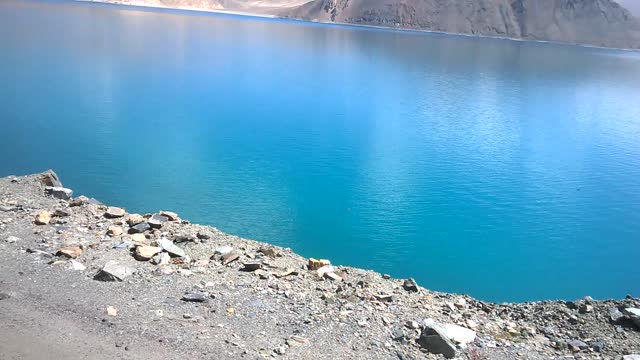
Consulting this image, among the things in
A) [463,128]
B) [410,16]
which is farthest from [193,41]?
[410,16]

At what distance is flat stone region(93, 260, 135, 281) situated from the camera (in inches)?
230

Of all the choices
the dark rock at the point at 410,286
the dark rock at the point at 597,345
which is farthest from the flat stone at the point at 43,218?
the dark rock at the point at 597,345

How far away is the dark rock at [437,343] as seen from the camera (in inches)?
201

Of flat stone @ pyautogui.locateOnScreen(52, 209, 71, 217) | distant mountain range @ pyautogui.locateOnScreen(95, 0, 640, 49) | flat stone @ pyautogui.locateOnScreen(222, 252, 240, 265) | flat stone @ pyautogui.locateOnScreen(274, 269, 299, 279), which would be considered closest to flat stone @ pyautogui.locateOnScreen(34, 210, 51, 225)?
flat stone @ pyautogui.locateOnScreen(52, 209, 71, 217)

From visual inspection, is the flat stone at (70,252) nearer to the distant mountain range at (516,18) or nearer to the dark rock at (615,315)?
the dark rock at (615,315)

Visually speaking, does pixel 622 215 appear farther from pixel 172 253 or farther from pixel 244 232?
pixel 172 253

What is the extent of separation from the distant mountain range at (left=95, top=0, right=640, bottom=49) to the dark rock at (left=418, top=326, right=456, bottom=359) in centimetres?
11941

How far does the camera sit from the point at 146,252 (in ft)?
21.5

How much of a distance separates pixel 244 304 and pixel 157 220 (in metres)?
2.83

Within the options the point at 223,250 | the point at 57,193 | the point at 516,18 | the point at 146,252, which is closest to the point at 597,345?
the point at 223,250

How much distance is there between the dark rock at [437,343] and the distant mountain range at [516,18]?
392ft

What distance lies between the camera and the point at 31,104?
18406 mm

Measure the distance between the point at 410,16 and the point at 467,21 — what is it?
1189 centimetres

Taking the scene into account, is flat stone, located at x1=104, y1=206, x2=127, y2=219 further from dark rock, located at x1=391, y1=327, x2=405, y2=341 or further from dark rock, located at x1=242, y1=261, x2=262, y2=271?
dark rock, located at x1=391, y1=327, x2=405, y2=341
